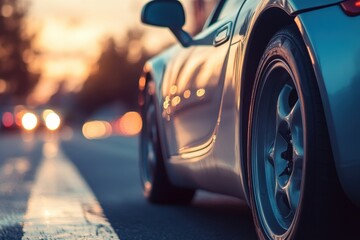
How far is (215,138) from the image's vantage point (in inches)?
178

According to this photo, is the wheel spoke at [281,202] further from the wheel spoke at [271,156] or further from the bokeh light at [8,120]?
the bokeh light at [8,120]

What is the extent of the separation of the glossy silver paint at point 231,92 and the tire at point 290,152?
106 millimetres

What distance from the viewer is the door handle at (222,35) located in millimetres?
4496

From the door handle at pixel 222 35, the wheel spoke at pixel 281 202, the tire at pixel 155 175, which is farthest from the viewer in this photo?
the tire at pixel 155 175

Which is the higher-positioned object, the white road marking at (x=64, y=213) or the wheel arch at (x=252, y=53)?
the wheel arch at (x=252, y=53)

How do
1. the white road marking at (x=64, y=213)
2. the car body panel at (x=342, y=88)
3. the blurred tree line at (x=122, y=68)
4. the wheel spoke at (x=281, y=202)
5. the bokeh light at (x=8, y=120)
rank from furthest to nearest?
1. the blurred tree line at (x=122, y=68)
2. the bokeh light at (x=8, y=120)
3. the white road marking at (x=64, y=213)
4. the wheel spoke at (x=281, y=202)
5. the car body panel at (x=342, y=88)

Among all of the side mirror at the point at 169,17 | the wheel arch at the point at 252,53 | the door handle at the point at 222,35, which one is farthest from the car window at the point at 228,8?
the wheel arch at the point at 252,53

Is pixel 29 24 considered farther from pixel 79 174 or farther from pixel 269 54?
pixel 269 54

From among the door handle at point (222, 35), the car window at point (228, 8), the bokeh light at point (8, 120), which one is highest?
the car window at point (228, 8)

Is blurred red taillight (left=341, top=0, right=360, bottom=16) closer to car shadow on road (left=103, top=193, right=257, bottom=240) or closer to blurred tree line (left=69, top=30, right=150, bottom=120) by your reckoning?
car shadow on road (left=103, top=193, right=257, bottom=240)

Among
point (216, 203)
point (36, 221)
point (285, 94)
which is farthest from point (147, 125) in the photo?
point (285, 94)

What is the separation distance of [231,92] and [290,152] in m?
0.64

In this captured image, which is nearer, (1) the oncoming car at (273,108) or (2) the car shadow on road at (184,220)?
(1) the oncoming car at (273,108)

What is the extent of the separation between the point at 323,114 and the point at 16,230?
2388 millimetres
